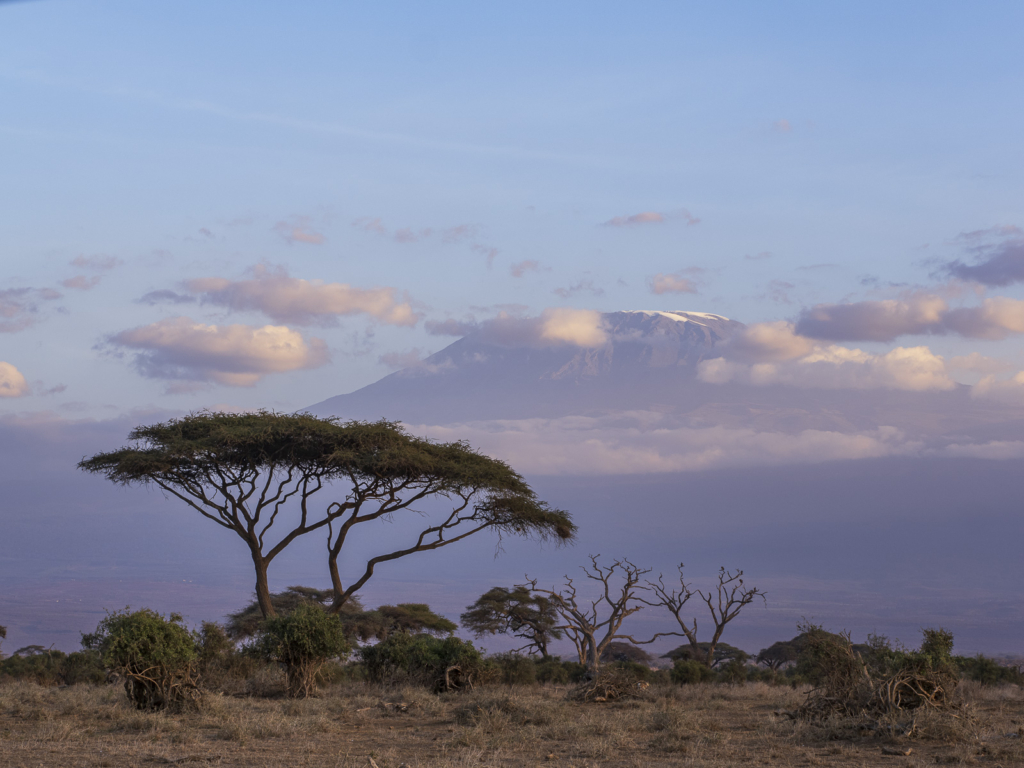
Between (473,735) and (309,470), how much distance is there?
1732 centimetres

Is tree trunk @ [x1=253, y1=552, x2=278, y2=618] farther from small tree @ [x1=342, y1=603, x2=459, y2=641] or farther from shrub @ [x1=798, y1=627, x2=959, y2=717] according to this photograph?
shrub @ [x1=798, y1=627, x2=959, y2=717]

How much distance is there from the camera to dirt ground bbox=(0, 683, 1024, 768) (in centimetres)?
1248

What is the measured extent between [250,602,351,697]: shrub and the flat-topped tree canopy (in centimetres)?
805

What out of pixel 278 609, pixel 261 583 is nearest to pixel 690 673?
pixel 261 583

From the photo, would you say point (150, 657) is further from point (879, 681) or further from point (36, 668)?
point (36, 668)

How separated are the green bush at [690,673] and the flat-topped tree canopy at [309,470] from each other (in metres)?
6.20

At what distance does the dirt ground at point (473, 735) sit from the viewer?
12.5 metres

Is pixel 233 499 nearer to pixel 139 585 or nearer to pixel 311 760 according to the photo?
pixel 311 760

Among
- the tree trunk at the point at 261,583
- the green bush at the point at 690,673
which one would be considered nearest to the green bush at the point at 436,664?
the green bush at the point at 690,673

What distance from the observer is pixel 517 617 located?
126 feet

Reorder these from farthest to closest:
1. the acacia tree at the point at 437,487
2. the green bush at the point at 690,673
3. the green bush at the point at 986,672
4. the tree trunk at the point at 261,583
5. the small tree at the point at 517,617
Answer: the small tree at the point at 517,617 < the acacia tree at the point at 437,487 < the tree trunk at the point at 261,583 < the green bush at the point at 690,673 < the green bush at the point at 986,672

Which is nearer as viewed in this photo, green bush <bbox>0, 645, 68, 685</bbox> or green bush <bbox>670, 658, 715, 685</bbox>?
green bush <bbox>670, 658, 715, 685</bbox>

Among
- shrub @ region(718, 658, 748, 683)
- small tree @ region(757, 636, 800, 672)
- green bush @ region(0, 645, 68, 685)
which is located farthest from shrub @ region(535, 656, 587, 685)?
small tree @ region(757, 636, 800, 672)

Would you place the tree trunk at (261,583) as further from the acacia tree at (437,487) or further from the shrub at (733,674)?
the shrub at (733,674)
